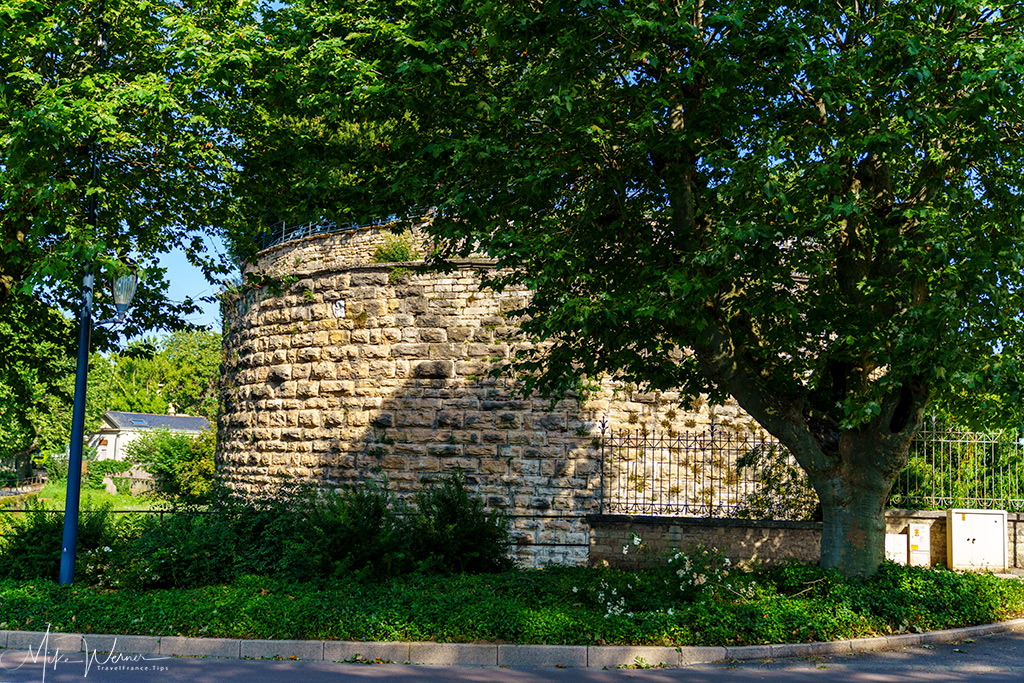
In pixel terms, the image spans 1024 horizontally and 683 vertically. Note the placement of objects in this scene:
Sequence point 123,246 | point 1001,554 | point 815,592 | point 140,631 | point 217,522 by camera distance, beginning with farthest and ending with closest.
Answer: point 1001,554
point 123,246
point 217,522
point 815,592
point 140,631

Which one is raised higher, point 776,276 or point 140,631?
point 776,276

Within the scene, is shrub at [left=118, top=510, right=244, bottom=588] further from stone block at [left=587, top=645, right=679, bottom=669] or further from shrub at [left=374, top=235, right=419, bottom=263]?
shrub at [left=374, top=235, right=419, bottom=263]

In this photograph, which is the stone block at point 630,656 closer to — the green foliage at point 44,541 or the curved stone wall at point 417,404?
the curved stone wall at point 417,404

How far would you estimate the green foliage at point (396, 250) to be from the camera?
15047 millimetres

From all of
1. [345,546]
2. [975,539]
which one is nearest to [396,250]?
[345,546]

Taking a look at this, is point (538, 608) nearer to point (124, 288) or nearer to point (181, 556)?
point (181, 556)

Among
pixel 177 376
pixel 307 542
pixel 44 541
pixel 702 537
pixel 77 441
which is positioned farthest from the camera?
pixel 177 376

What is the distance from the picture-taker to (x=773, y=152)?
25.4 feet

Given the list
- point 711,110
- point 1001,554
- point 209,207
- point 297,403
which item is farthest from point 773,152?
point 297,403

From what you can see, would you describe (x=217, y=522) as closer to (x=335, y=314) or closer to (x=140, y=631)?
(x=140, y=631)

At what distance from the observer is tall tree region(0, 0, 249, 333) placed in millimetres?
9117

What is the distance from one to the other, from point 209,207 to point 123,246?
1.41 meters

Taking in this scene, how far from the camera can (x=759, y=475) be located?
14023 millimetres

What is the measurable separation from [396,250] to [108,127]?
6030 mm
